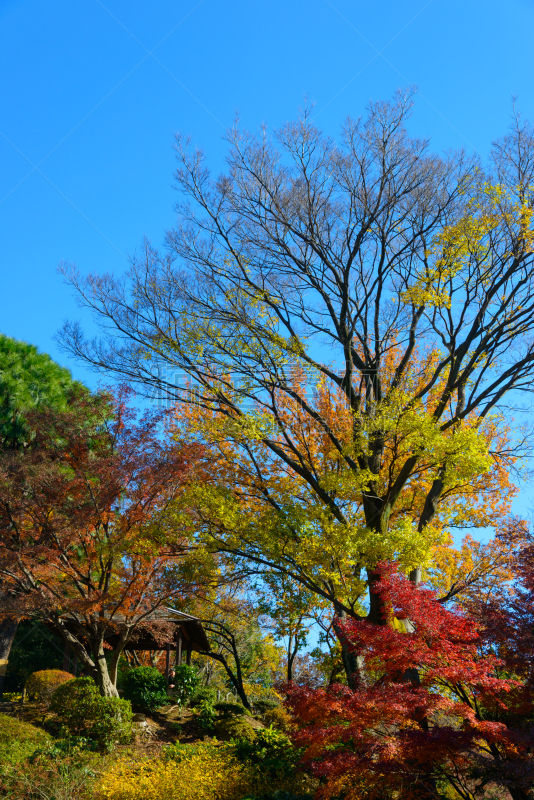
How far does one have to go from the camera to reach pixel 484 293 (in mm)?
11039

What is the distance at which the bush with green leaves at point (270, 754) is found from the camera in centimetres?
877

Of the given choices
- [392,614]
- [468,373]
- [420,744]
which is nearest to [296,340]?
[468,373]

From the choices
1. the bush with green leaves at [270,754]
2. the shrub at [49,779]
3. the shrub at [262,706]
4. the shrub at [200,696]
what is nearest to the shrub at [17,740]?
the shrub at [49,779]

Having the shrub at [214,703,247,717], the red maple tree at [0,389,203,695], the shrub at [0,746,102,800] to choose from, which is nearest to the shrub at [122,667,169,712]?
the shrub at [214,703,247,717]

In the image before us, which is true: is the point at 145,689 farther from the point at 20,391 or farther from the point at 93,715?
the point at 20,391

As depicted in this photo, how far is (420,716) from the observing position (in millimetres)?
6340

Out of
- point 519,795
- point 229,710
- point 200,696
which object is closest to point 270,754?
point 229,710

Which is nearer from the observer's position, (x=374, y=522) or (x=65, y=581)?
(x=374, y=522)

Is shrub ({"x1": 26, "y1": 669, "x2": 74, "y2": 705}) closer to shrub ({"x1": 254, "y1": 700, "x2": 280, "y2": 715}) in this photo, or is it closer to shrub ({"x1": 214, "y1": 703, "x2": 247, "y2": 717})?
shrub ({"x1": 214, "y1": 703, "x2": 247, "y2": 717})

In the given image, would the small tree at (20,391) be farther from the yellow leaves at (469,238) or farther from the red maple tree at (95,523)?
the yellow leaves at (469,238)

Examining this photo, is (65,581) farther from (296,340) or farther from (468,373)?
(468,373)

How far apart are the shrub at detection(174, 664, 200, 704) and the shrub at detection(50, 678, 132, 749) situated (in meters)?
4.84

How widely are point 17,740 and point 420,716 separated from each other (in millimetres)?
6508

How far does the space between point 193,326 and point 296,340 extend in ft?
7.06
